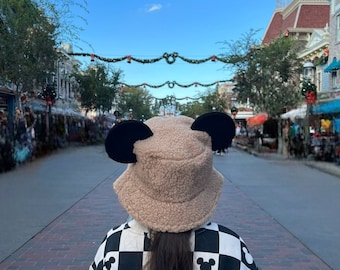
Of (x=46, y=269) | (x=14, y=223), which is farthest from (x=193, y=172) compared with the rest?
(x=14, y=223)

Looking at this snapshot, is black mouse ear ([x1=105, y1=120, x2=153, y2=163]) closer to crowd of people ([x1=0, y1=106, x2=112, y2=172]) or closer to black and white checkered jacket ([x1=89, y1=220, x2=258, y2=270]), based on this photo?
black and white checkered jacket ([x1=89, y1=220, x2=258, y2=270])

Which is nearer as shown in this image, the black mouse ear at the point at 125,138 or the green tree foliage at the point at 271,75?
the black mouse ear at the point at 125,138

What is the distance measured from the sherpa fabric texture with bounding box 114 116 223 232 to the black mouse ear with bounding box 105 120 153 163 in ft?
0.08

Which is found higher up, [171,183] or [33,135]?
[171,183]

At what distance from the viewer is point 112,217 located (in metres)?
6.73

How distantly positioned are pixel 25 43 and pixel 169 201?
53.1 feet

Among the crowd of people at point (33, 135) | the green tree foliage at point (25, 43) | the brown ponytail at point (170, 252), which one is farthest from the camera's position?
the green tree foliage at point (25, 43)

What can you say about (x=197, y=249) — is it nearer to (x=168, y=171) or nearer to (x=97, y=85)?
(x=168, y=171)

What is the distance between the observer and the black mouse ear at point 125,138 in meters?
1.42

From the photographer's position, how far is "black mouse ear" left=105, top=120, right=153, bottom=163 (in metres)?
1.42

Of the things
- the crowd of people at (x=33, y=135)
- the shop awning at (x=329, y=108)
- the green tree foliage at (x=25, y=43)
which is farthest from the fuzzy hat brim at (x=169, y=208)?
the shop awning at (x=329, y=108)

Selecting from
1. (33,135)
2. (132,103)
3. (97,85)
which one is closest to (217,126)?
(33,135)

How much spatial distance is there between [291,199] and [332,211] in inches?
46.6

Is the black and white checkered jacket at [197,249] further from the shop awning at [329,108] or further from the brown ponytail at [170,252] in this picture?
the shop awning at [329,108]
